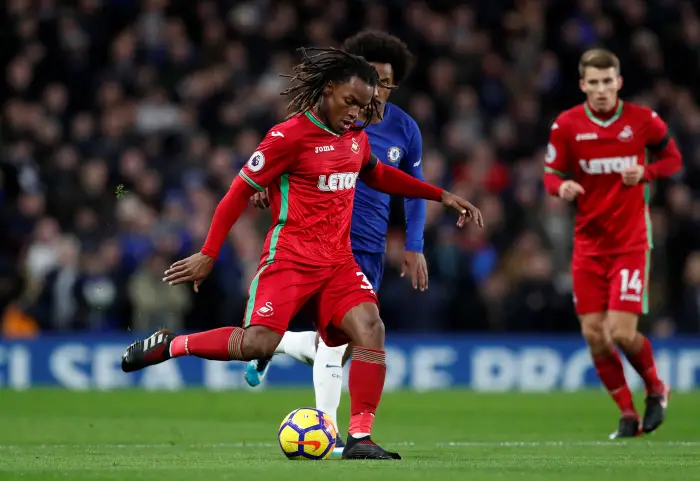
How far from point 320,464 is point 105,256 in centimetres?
995

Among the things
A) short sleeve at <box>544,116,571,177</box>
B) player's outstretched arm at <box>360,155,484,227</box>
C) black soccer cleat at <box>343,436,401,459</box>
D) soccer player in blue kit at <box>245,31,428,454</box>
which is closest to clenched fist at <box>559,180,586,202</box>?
short sleeve at <box>544,116,571,177</box>

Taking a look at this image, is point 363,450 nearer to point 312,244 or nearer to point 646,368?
point 312,244

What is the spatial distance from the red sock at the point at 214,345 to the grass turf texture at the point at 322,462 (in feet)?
1.92

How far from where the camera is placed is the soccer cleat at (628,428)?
1051cm

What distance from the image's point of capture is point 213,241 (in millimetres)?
7773

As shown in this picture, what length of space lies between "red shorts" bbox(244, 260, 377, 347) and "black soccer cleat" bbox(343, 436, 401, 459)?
69 centimetres

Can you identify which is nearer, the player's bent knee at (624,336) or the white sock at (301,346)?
the white sock at (301,346)

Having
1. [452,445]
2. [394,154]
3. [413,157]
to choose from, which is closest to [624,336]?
[452,445]

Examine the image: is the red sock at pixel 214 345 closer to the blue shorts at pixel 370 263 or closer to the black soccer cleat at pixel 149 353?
the black soccer cleat at pixel 149 353

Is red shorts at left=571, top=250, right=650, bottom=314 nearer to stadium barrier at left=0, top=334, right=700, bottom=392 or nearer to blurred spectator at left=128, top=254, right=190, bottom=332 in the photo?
stadium barrier at left=0, top=334, right=700, bottom=392

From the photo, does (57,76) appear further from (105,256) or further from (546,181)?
(546,181)

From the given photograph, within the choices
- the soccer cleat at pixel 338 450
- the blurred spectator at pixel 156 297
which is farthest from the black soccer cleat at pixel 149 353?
the blurred spectator at pixel 156 297

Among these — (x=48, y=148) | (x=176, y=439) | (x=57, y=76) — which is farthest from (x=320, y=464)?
(x=57, y=76)

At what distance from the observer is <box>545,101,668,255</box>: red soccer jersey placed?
10.7 m
